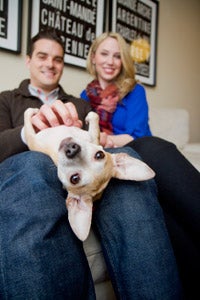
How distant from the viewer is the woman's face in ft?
5.66

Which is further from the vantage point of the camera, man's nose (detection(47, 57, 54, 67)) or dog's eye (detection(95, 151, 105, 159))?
man's nose (detection(47, 57, 54, 67))

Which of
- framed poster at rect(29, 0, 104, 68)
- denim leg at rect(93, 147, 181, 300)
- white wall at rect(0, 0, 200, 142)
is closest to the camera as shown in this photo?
denim leg at rect(93, 147, 181, 300)

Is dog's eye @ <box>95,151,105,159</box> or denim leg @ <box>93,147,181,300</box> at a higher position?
dog's eye @ <box>95,151,105,159</box>

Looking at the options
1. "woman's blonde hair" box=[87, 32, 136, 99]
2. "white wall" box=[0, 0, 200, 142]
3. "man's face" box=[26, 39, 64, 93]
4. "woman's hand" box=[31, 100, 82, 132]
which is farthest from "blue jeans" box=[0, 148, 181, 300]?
"white wall" box=[0, 0, 200, 142]

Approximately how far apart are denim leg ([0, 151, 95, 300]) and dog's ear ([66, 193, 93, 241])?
0.02 metres

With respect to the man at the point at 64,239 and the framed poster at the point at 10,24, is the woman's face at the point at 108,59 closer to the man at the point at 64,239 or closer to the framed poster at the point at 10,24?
the framed poster at the point at 10,24

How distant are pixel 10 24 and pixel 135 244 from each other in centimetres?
144

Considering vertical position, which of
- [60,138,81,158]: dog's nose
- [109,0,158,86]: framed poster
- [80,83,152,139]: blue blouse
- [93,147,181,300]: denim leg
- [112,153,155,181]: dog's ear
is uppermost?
[109,0,158,86]: framed poster

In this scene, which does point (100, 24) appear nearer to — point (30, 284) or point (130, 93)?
point (130, 93)

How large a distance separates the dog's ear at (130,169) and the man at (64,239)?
0.13ft

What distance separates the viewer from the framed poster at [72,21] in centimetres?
181

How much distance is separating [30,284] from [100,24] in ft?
6.54

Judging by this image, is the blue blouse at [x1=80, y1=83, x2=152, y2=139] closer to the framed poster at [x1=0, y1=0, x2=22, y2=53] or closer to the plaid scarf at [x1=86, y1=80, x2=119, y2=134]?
the plaid scarf at [x1=86, y1=80, x2=119, y2=134]

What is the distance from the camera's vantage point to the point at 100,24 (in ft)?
7.20
